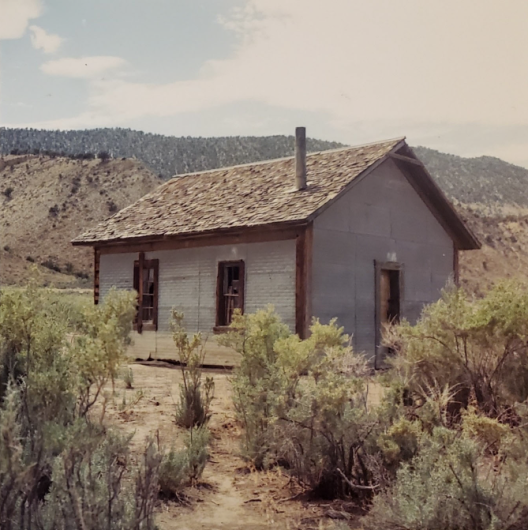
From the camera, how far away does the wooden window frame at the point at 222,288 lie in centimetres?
1589

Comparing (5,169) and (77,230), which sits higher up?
(5,169)

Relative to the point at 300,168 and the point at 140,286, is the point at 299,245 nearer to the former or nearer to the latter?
the point at 300,168

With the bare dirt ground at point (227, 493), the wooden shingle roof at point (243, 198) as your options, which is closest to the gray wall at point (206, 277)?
the wooden shingle roof at point (243, 198)

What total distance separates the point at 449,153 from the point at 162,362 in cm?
8212

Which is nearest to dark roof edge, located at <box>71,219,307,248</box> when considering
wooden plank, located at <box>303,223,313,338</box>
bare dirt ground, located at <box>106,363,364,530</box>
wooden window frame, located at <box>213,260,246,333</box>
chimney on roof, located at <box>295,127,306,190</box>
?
wooden plank, located at <box>303,223,313,338</box>

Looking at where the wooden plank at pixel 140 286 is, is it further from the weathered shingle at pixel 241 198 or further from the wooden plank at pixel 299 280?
the wooden plank at pixel 299 280

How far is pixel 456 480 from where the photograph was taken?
5332 mm

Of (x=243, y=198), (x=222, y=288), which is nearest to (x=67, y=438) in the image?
(x=222, y=288)

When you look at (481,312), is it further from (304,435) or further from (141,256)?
(141,256)

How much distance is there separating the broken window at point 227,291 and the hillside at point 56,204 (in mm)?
29516

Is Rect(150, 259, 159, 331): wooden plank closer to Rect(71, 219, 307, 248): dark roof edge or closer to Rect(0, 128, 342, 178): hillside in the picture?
Rect(71, 219, 307, 248): dark roof edge

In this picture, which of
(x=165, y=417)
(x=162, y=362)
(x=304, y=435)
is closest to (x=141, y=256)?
(x=162, y=362)

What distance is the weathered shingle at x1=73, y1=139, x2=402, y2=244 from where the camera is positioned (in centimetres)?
1536

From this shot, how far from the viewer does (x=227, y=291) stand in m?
16.5
